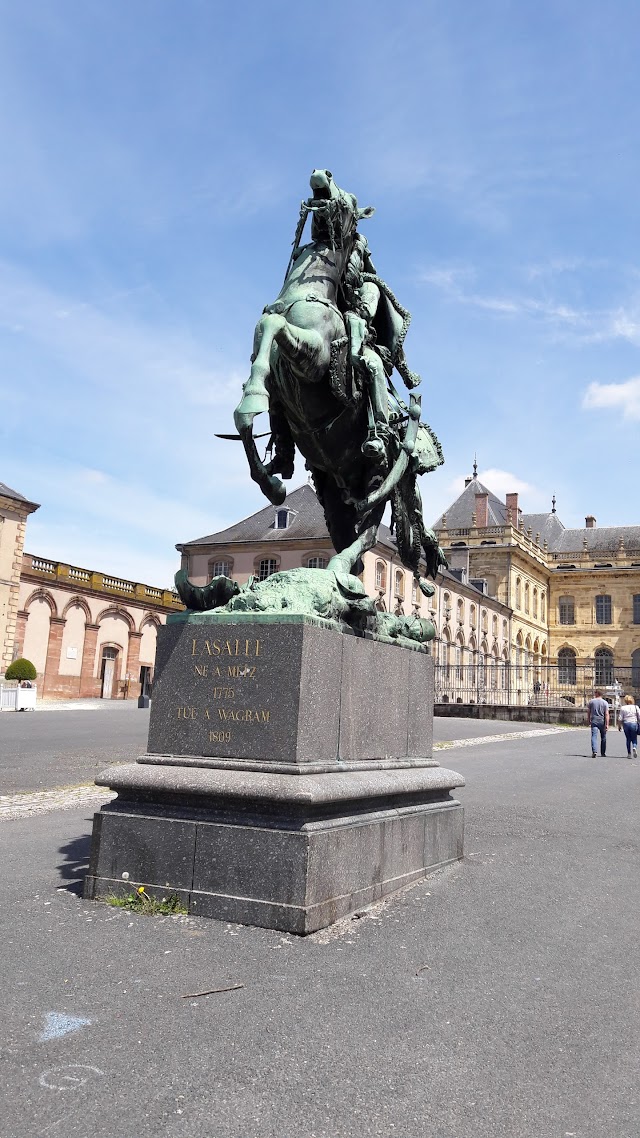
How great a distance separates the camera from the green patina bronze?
4.91 m

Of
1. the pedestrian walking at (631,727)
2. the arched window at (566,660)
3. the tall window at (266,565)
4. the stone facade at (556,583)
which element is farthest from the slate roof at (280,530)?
the arched window at (566,660)

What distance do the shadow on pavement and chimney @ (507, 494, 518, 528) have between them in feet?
240

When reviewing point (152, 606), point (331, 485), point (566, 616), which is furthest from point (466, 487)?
point (331, 485)

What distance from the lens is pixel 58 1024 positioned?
2.83m

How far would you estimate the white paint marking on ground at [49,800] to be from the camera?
794 cm

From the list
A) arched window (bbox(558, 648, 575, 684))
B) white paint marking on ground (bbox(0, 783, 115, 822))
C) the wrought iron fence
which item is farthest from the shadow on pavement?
arched window (bbox(558, 648, 575, 684))

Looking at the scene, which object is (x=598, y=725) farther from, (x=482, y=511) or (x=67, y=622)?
(x=482, y=511)

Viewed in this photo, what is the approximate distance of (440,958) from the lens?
372cm

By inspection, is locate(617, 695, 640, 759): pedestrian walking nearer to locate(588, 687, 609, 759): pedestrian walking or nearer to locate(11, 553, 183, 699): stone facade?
locate(588, 687, 609, 759): pedestrian walking

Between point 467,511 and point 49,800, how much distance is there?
71.0 metres

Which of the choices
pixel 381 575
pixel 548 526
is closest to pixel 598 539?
pixel 548 526

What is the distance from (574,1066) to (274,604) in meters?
2.63

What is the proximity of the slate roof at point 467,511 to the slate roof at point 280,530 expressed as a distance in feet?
85.3

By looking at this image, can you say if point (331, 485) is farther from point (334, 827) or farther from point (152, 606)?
point (152, 606)
